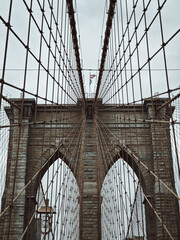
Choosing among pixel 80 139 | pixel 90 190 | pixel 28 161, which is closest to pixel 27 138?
pixel 28 161

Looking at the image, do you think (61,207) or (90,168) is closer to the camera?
(61,207)

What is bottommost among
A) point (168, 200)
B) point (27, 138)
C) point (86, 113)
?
point (168, 200)

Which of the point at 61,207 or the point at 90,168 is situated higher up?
the point at 90,168

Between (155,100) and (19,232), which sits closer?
(19,232)

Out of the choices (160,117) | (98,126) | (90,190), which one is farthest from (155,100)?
(90,190)

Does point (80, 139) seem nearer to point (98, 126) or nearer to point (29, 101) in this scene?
point (98, 126)

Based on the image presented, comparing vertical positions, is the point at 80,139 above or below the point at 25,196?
above

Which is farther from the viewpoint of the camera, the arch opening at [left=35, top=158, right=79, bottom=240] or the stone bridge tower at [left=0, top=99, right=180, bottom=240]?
the stone bridge tower at [left=0, top=99, right=180, bottom=240]

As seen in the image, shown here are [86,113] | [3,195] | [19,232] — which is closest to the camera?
[19,232]

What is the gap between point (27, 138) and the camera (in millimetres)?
13695

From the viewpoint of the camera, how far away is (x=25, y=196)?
12.8 metres

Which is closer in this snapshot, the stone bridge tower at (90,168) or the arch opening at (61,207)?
the arch opening at (61,207)

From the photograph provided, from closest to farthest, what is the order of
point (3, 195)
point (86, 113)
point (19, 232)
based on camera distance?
point (19, 232) < point (3, 195) < point (86, 113)

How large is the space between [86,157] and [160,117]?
350cm
